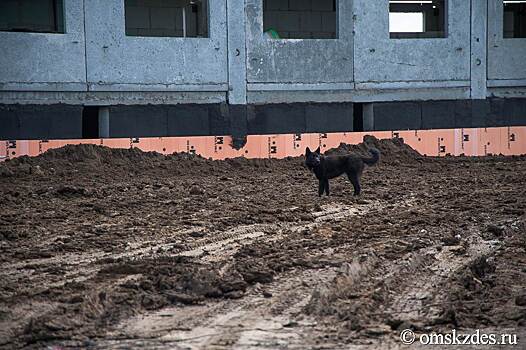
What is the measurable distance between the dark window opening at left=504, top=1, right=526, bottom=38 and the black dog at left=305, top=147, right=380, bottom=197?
824 inches

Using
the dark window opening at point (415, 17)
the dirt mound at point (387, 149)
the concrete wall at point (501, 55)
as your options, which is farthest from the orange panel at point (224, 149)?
the dark window opening at point (415, 17)

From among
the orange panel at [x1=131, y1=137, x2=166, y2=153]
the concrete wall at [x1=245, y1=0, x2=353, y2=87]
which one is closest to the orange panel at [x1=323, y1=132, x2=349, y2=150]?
the concrete wall at [x1=245, y1=0, x2=353, y2=87]

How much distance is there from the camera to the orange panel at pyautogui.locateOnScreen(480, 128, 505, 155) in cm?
2661

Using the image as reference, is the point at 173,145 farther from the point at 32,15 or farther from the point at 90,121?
the point at 32,15

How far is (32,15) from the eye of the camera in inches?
1064

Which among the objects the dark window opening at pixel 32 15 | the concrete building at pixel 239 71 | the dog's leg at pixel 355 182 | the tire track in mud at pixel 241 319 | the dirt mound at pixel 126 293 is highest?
the dark window opening at pixel 32 15

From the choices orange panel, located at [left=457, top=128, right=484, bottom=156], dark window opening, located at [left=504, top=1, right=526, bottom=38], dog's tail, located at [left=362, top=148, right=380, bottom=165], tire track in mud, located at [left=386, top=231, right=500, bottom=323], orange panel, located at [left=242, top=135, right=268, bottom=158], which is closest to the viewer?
tire track in mud, located at [left=386, top=231, right=500, bottom=323]

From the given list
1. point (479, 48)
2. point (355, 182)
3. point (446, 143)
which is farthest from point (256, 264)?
point (479, 48)

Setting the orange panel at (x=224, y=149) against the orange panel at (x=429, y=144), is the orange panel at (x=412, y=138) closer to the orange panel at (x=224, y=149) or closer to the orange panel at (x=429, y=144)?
the orange panel at (x=429, y=144)

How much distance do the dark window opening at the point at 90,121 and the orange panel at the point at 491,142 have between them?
468 inches

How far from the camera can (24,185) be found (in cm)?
1792

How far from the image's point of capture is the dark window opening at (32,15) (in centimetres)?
2645

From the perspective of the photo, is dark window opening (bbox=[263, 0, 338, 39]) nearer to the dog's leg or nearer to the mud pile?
the mud pile

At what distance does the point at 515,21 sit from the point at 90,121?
18695mm
